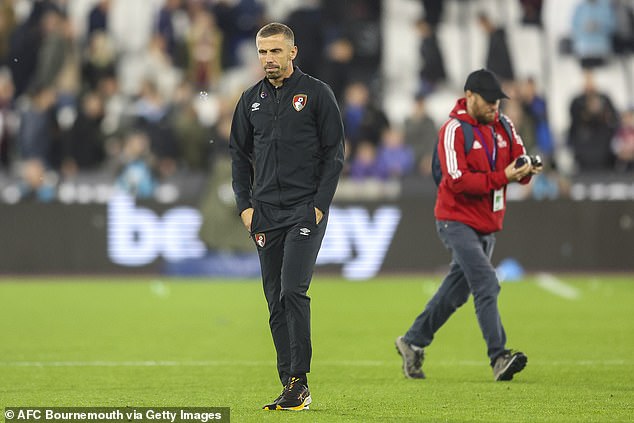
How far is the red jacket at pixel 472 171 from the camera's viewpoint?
1051cm

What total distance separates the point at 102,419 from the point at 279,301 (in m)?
1.41

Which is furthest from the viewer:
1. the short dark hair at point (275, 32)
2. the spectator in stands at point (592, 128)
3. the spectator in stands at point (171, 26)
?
the spectator in stands at point (171, 26)

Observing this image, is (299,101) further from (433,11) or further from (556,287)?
(433,11)

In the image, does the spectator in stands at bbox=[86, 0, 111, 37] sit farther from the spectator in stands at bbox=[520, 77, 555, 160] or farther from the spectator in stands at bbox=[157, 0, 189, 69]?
the spectator in stands at bbox=[520, 77, 555, 160]

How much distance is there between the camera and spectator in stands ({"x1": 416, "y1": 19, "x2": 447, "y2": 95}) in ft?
84.1

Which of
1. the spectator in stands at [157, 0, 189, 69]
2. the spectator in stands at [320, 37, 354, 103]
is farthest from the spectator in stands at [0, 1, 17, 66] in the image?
the spectator in stands at [320, 37, 354, 103]

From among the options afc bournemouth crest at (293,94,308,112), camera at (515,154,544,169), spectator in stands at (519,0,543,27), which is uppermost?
spectator in stands at (519,0,543,27)

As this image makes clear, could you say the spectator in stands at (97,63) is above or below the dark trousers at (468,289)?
above

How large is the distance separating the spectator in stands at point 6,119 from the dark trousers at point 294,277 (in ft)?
51.5

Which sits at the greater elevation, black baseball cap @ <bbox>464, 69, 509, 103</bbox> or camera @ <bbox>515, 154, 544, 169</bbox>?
black baseball cap @ <bbox>464, 69, 509, 103</bbox>

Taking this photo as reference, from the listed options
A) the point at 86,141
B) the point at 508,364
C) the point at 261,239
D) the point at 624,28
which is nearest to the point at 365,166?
the point at 86,141

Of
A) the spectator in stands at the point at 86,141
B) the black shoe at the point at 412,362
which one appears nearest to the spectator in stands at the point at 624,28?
the spectator in stands at the point at 86,141

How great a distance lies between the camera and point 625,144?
75.6 ft

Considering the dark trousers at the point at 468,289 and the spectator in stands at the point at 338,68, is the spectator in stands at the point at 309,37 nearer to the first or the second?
the spectator in stands at the point at 338,68
